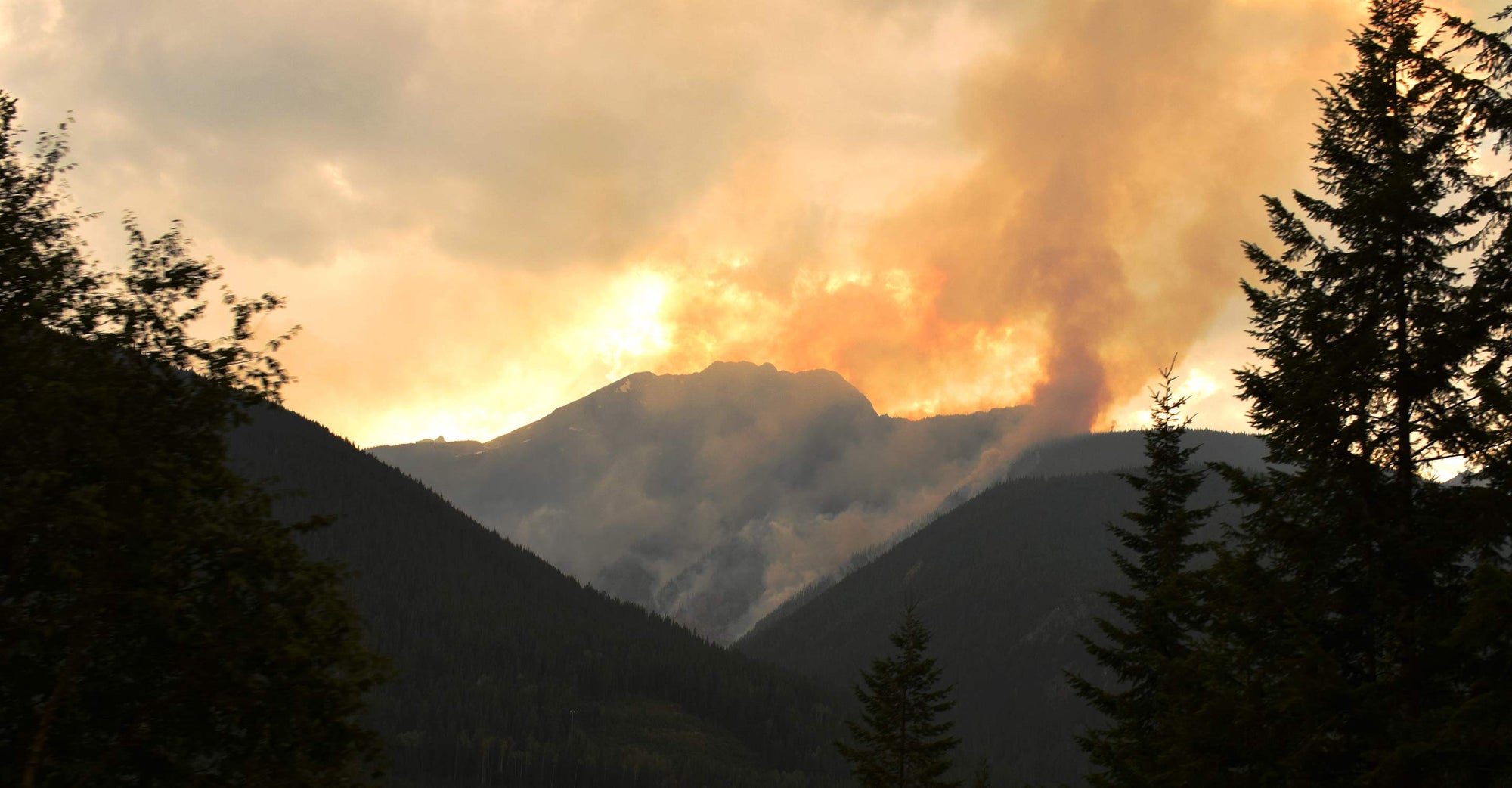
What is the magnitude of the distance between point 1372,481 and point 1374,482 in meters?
0.05

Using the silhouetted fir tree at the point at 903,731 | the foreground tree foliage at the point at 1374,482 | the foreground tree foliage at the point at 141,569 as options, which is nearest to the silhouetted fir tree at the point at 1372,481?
the foreground tree foliage at the point at 1374,482

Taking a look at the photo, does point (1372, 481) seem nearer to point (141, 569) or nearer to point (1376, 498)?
point (1376, 498)

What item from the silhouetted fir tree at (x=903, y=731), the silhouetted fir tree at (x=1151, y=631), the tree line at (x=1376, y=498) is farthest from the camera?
the silhouetted fir tree at (x=903, y=731)

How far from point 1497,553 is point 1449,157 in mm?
6502

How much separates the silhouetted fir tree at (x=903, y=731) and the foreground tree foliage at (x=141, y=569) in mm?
30119

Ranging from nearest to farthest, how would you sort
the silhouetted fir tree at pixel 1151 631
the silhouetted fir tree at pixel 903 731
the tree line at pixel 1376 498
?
the tree line at pixel 1376 498, the silhouetted fir tree at pixel 1151 631, the silhouetted fir tree at pixel 903 731

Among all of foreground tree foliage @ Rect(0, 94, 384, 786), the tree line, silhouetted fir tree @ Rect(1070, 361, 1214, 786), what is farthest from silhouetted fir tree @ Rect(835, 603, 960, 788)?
foreground tree foliage @ Rect(0, 94, 384, 786)

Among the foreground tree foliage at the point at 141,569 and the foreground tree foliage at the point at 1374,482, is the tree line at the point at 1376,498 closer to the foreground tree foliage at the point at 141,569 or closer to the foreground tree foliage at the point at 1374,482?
the foreground tree foliage at the point at 1374,482

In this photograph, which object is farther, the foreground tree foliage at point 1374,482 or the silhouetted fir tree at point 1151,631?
the silhouetted fir tree at point 1151,631

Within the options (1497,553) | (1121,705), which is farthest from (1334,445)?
(1121,705)

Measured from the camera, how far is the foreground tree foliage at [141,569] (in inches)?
583

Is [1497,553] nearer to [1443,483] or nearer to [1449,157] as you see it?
[1443,483]

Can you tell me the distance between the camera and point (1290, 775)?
1563 centimetres

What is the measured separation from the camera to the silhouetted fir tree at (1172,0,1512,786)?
15.0 m
